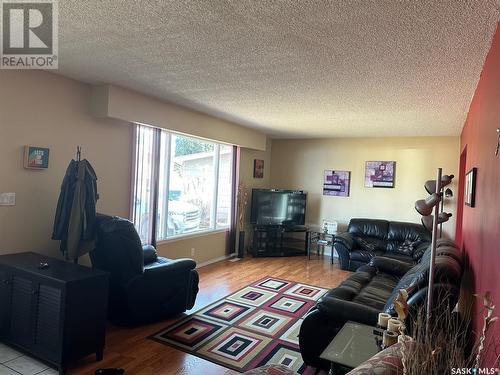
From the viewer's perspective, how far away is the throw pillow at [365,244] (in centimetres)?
Answer: 600

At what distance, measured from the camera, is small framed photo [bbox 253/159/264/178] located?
715cm

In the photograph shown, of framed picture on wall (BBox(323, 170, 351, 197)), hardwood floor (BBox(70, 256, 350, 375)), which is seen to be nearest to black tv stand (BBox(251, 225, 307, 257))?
framed picture on wall (BBox(323, 170, 351, 197))

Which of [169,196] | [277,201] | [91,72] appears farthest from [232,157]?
[91,72]

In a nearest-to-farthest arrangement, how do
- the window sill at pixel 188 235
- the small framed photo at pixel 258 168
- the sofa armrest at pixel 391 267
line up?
1. the sofa armrest at pixel 391 267
2. the window sill at pixel 188 235
3. the small framed photo at pixel 258 168

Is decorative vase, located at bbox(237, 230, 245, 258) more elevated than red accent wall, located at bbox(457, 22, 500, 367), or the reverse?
red accent wall, located at bbox(457, 22, 500, 367)

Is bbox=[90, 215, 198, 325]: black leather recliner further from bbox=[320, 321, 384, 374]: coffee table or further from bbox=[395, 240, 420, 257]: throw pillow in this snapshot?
bbox=[395, 240, 420, 257]: throw pillow

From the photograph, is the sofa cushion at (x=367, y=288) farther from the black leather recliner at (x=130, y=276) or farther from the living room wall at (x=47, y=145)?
the living room wall at (x=47, y=145)

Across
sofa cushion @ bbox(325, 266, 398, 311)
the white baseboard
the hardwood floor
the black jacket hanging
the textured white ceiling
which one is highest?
the textured white ceiling

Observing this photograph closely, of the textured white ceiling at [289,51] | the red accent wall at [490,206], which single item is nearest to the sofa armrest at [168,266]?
the textured white ceiling at [289,51]

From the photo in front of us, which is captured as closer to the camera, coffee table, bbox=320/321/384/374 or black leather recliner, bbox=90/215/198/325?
coffee table, bbox=320/321/384/374

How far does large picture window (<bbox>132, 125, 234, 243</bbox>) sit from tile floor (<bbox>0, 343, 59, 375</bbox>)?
1.98 meters

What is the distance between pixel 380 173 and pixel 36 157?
18.8 ft

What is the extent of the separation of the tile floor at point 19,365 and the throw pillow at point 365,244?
4970 millimetres

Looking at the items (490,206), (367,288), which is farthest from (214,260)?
(490,206)
